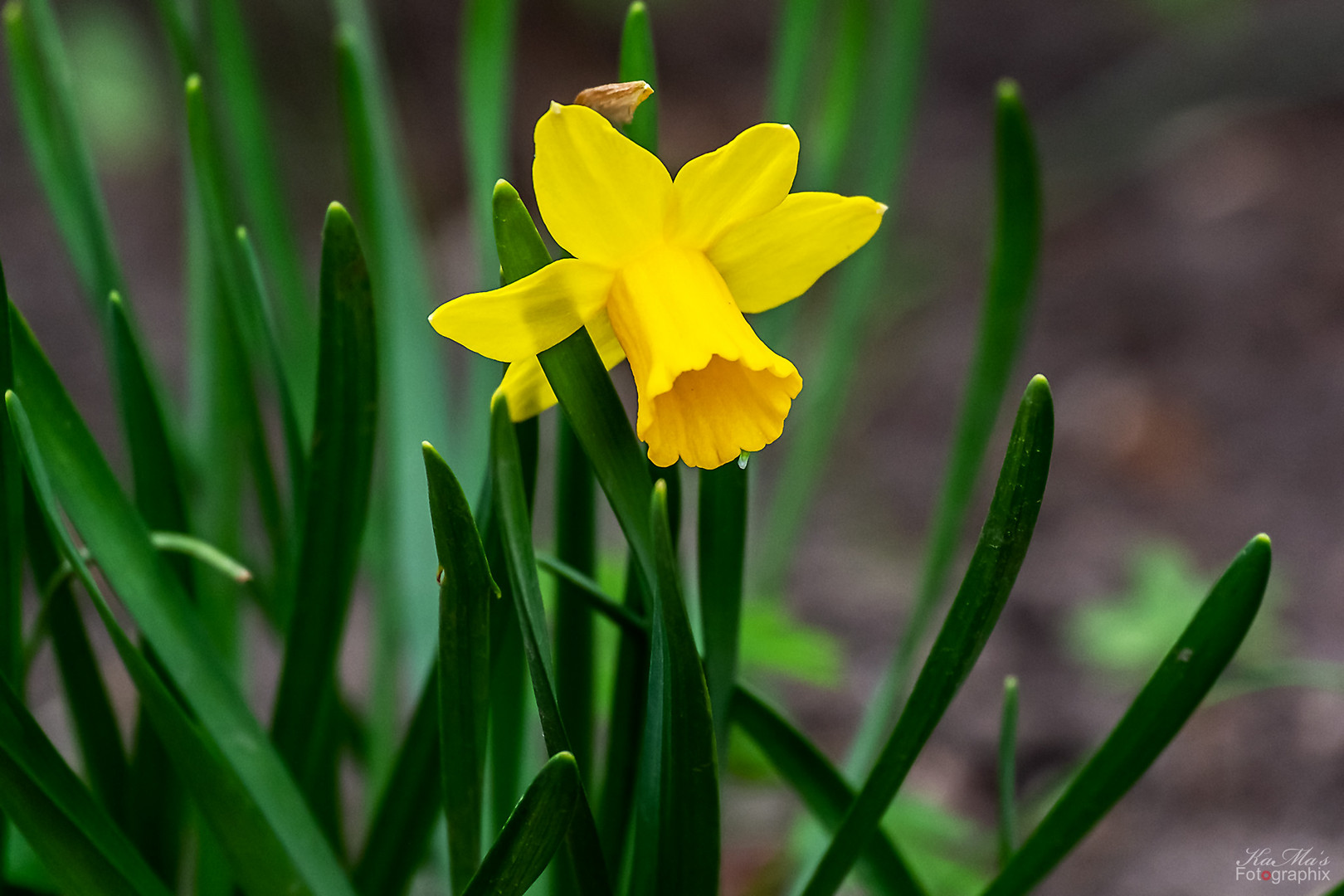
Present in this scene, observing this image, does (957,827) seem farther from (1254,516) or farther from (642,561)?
(1254,516)

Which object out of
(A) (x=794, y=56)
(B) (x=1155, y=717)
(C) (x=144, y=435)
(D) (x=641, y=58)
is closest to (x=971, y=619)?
(B) (x=1155, y=717)

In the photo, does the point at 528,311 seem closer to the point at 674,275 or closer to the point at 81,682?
the point at 674,275

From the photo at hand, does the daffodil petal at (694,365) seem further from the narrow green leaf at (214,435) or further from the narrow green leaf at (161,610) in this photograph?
the narrow green leaf at (214,435)

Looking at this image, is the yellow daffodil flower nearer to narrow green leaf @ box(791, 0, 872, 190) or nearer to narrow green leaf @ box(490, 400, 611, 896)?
narrow green leaf @ box(490, 400, 611, 896)

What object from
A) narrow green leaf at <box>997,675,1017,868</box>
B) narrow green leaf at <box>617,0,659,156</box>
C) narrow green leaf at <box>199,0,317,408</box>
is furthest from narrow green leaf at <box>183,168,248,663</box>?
narrow green leaf at <box>997,675,1017,868</box>

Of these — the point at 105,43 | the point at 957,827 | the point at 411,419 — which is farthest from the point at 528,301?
the point at 105,43

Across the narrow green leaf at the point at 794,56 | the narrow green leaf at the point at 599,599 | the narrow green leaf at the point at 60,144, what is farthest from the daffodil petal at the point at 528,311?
the narrow green leaf at the point at 794,56
